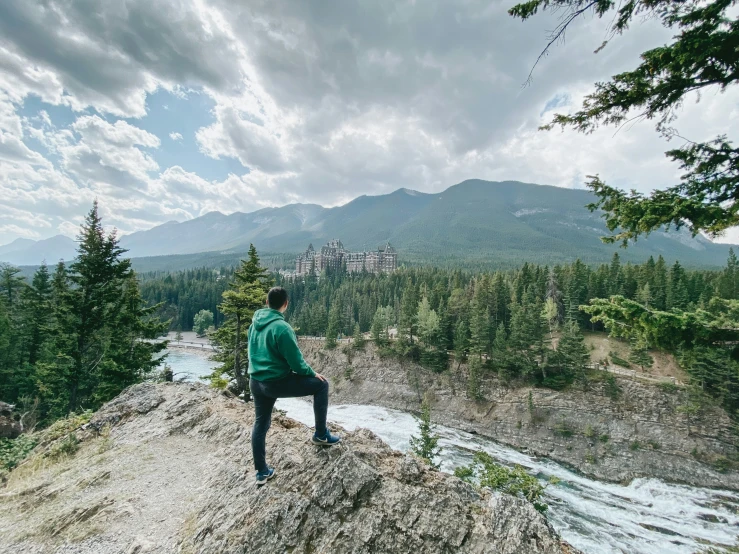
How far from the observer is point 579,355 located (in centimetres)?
4112

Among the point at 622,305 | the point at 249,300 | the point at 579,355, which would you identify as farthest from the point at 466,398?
the point at 622,305

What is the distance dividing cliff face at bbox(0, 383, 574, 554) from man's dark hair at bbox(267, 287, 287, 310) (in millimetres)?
2441

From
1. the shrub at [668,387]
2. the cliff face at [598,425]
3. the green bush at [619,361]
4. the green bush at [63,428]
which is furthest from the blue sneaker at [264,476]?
the green bush at [619,361]

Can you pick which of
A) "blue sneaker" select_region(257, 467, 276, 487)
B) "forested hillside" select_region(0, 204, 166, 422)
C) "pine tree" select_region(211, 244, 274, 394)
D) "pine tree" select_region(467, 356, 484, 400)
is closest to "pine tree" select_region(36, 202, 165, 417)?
"forested hillside" select_region(0, 204, 166, 422)

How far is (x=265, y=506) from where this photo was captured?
14.6 ft

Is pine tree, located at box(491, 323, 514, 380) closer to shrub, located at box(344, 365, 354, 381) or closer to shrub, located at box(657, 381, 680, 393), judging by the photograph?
shrub, located at box(657, 381, 680, 393)

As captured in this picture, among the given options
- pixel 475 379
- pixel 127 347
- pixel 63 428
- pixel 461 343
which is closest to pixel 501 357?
pixel 475 379

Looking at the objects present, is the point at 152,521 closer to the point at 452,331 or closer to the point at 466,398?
the point at 466,398

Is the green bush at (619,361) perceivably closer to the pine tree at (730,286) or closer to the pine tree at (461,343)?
the pine tree at (461,343)

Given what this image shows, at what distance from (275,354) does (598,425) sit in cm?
4475

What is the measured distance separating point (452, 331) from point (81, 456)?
5260cm

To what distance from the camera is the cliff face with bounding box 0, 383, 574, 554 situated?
4.07 m

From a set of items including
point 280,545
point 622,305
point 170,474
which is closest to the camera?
point 280,545

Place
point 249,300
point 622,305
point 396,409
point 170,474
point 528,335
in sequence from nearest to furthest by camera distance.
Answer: point 170,474, point 622,305, point 249,300, point 528,335, point 396,409
